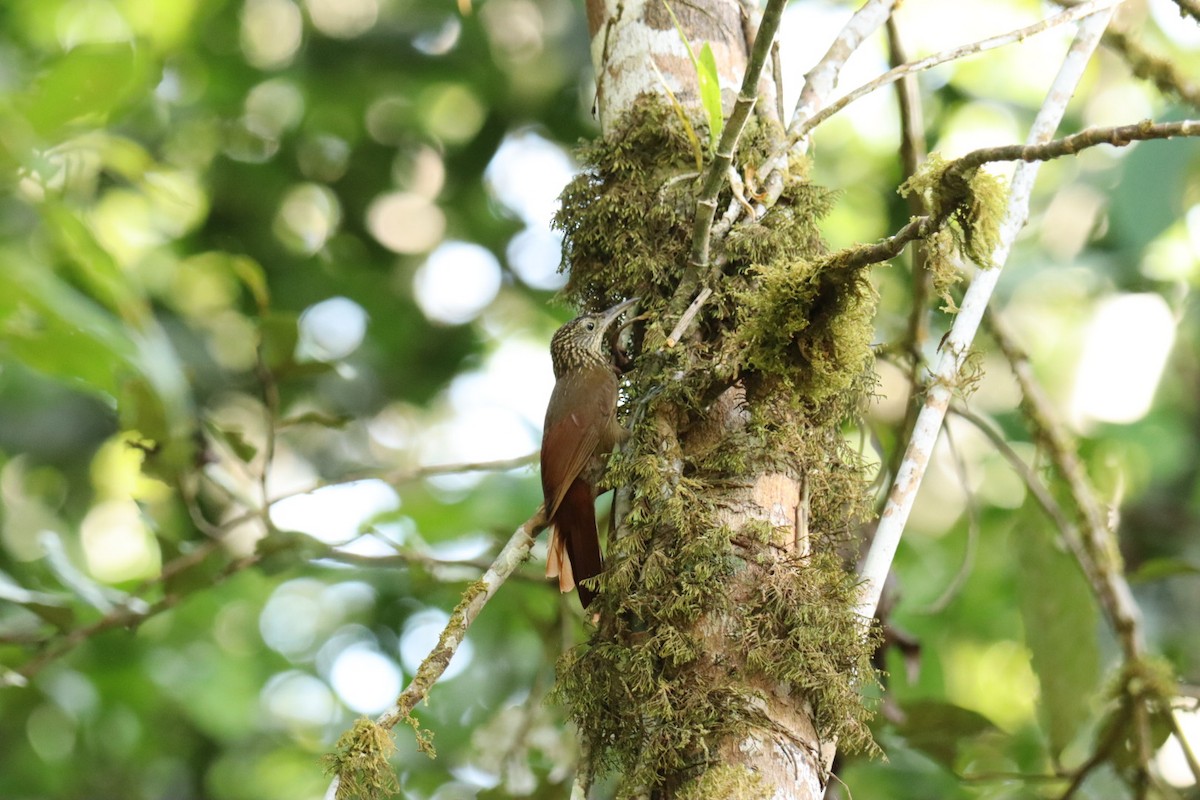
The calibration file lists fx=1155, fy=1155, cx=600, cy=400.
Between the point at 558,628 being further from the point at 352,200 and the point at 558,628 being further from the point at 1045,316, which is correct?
the point at 1045,316

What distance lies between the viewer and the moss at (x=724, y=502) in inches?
79.4

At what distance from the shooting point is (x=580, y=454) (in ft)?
9.86

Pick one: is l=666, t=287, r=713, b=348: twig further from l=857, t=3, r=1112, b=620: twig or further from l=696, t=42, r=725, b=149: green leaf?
l=857, t=3, r=1112, b=620: twig

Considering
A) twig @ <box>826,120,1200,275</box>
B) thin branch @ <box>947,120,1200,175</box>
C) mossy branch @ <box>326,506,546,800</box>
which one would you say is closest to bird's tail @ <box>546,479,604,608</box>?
mossy branch @ <box>326,506,546,800</box>

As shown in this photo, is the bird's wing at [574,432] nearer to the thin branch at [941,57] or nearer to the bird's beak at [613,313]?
the bird's beak at [613,313]

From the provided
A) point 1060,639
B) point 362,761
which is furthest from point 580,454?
point 1060,639

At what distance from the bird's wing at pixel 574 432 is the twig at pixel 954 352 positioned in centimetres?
87

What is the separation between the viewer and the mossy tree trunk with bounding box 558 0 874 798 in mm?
2004

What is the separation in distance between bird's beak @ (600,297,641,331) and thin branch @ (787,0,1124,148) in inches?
19.1

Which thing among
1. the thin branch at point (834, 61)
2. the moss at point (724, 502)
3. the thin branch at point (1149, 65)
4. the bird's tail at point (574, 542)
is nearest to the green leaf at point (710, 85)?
the moss at point (724, 502)

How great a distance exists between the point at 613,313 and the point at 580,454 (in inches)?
19.8

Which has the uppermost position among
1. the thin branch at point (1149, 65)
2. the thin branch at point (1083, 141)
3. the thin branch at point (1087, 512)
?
the thin branch at point (1149, 65)

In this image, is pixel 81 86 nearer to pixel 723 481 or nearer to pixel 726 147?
pixel 726 147

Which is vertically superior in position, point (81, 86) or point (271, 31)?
point (81, 86)
